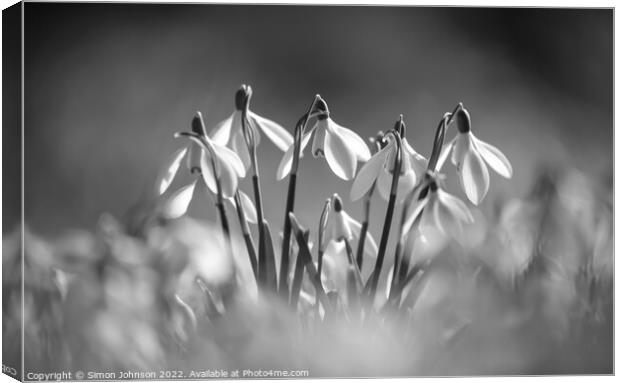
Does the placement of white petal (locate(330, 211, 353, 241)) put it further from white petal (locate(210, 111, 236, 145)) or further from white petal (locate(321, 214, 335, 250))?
white petal (locate(210, 111, 236, 145))

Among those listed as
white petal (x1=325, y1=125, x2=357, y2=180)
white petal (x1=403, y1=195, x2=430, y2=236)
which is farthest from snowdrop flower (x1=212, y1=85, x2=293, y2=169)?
white petal (x1=403, y1=195, x2=430, y2=236)

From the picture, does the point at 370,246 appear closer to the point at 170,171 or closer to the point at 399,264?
the point at 399,264

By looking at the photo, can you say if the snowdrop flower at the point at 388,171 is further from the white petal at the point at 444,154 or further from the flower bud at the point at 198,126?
the flower bud at the point at 198,126

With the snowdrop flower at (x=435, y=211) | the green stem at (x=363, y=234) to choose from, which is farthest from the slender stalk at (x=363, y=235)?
the snowdrop flower at (x=435, y=211)

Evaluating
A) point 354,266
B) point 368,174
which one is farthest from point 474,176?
point 354,266

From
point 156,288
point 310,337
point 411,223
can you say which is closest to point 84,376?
point 156,288

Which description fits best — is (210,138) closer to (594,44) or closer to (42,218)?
(42,218)

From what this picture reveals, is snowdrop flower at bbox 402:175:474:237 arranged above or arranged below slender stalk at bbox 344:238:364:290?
above

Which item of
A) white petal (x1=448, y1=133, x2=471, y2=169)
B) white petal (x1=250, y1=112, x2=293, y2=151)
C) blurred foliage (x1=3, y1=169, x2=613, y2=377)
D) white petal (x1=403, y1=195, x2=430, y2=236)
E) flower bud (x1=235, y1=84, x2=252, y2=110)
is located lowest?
blurred foliage (x1=3, y1=169, x2=613, y2=377)
